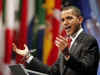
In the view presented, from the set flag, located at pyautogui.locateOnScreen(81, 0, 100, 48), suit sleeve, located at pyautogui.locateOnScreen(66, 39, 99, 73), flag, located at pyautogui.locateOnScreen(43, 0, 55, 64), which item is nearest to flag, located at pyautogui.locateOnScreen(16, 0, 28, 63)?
flag, located at pyautogui.locateOnScreen(43, 0, 55, 64)

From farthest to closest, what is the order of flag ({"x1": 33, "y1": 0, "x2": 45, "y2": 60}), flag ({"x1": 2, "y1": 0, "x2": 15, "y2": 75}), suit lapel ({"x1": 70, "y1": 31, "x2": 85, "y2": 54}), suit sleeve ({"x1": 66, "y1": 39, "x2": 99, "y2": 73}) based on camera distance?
flag ({"x1": 33, "y1": 0, "x2": 45, "y2": 60}) < flag ({"x1": 2, "y1": 0, "x2": 15, "y2": 75}) < suit lapel ({"x1": 70, "y1": 31, "x2": 85, "y2": 54}) < suit sleeve ({"x1": 66, "y1": 39, "x2": 99, "y2": 73})

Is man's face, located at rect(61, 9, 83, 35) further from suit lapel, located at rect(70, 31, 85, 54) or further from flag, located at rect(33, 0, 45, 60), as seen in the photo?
flag, located at rect(33, 0, 45, 60)

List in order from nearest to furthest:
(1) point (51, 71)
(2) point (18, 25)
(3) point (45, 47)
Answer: (1) point (51, 71)
(2) point (18, 25)
(3) point (45, 47)

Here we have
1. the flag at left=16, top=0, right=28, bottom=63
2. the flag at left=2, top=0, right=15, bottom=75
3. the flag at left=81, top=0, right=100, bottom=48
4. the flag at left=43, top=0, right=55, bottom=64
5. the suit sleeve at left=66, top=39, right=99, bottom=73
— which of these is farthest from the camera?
the flag at left=81, top=0, right=100, bottom=48

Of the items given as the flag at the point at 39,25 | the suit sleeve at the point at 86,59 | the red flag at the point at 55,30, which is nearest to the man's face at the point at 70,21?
the suit sleeve at the point at 86,59

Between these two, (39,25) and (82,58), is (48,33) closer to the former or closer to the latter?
(39,25)

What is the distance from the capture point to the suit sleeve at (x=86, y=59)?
166cm

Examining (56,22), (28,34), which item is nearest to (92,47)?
(28,34)

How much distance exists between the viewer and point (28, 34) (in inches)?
148

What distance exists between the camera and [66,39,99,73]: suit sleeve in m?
1.66

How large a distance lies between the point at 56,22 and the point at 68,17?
2.21 m

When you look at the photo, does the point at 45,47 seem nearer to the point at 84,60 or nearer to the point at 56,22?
the point at 56,22

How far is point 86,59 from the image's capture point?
1703mm

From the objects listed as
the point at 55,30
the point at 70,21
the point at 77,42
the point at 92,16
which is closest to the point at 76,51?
the point at 77,42
